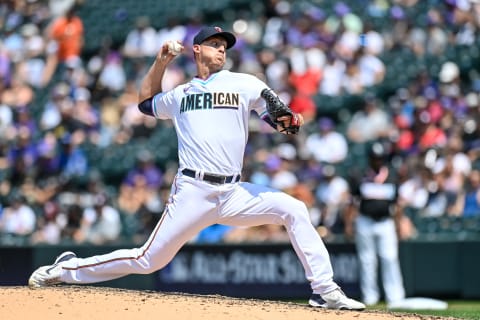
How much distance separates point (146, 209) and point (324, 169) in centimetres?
257

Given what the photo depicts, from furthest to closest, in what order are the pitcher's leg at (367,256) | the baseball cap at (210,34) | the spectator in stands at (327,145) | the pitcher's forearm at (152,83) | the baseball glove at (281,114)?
1. the spectator in stands at (327,145)
2. the pitcher's leg at (367,256)
3. the pitcher's forearm at (152,83)
4. the baseball cap at (210,34)
5. the baseball glove at (281,114)

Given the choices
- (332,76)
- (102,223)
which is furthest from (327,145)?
(102,223)

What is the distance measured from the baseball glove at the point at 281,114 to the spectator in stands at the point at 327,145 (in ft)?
24.6

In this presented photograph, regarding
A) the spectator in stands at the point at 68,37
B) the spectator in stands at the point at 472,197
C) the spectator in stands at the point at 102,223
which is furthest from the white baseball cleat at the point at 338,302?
the spectator in stands at the point at 68,37

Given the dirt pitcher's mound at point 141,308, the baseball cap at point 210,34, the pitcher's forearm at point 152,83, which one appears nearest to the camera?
the dirt pitcher's mound at point 141,308

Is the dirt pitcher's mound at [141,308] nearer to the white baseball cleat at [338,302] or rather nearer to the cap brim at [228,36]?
the white baseball cleat at [338,302]

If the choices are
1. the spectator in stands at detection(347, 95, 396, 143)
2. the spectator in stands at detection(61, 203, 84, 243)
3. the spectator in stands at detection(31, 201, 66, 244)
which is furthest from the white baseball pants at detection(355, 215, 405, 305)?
the spectator in stands at detection(31, 201, 66, 244)

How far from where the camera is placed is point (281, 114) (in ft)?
23.5

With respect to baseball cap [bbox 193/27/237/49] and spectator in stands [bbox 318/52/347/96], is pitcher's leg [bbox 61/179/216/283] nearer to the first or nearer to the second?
baseball cap [bbox 193/27/237/49]

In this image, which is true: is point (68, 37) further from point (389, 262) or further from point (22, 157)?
point (389, 262)

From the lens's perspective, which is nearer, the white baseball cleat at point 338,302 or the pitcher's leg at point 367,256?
the white baseball cleat at point 338,302

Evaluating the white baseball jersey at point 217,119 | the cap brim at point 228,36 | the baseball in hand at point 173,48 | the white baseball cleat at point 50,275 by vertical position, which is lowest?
the white baseball cleat at point 50,275

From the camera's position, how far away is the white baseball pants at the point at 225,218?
23.7ft

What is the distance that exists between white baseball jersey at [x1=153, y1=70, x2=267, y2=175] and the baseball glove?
149mm
